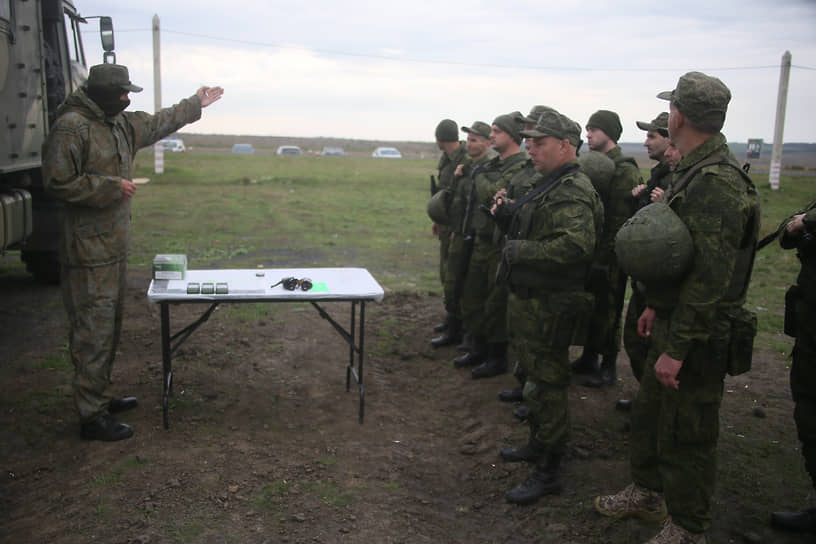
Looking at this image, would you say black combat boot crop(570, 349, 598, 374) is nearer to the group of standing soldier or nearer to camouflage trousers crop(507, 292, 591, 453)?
the group of standing soldier

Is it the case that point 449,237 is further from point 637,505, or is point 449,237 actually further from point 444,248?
point 637,505

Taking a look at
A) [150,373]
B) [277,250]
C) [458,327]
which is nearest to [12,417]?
[150,373]

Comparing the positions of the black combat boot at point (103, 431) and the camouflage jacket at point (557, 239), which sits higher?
the camouflage jacket at point (557, 239)

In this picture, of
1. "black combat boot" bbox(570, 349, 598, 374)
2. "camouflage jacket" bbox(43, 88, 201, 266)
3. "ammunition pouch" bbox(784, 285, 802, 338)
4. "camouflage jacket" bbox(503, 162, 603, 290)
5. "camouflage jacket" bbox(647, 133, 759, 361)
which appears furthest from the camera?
"black combat boot" bbox(570, 349, 598, 374)

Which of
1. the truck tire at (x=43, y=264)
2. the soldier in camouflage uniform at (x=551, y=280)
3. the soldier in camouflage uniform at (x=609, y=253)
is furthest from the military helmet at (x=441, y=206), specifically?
the truck tire at (x=43, y=264)

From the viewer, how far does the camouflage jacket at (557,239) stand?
11.8ft

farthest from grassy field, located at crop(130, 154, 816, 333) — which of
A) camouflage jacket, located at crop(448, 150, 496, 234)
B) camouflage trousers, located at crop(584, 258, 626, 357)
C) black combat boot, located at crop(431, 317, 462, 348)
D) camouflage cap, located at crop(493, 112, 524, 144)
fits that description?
camouflage cap, located at crop(493, 112, 524, 144)

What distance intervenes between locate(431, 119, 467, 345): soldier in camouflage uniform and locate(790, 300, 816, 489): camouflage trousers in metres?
3.21

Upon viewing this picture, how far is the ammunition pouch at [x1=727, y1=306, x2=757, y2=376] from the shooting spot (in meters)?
2.90

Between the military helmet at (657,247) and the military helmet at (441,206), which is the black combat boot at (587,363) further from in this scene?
the military helmet at (657,247)

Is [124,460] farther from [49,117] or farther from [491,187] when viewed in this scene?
[49,117]

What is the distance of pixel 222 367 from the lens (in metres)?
5.60

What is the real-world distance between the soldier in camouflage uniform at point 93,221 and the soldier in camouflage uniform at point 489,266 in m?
2.88

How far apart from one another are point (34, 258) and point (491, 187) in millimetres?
6261
